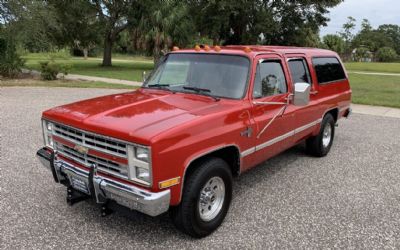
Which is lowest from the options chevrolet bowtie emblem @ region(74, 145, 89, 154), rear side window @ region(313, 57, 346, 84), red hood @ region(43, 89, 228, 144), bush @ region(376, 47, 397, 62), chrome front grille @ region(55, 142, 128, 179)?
bush @ region(376, 47, 397, 62)

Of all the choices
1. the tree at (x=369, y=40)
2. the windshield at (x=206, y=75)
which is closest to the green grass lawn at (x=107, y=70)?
the windshield at (x=206, y=75)

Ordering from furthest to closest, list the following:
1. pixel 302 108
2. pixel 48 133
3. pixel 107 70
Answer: pixel 107 70 < pixel 302 108 < pixel 48 133

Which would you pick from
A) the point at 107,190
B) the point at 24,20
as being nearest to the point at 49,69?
the point at 24,20

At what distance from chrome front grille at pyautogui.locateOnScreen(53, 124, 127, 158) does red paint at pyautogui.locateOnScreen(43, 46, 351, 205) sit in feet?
0.23

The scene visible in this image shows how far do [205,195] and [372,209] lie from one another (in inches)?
87.0

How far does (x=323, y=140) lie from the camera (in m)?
6.75

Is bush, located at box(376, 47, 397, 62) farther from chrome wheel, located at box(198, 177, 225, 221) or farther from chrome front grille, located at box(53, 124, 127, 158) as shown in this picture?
chrome front grille, located at box(53, 124, 127, 158)

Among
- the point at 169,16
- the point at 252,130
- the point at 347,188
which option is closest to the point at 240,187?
the point at 252,130

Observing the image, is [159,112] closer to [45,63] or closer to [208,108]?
[208,108]

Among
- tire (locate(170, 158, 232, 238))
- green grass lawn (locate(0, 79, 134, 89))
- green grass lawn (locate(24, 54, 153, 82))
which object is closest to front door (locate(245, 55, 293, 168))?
tire (locate(170, 158, 232, 238))

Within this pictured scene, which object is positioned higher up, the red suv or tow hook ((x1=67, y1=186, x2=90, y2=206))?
the red suv

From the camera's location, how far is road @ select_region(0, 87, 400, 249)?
376 centimetres

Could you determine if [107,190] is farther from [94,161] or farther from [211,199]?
[211,199]

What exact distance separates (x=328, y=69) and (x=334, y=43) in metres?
80.0
